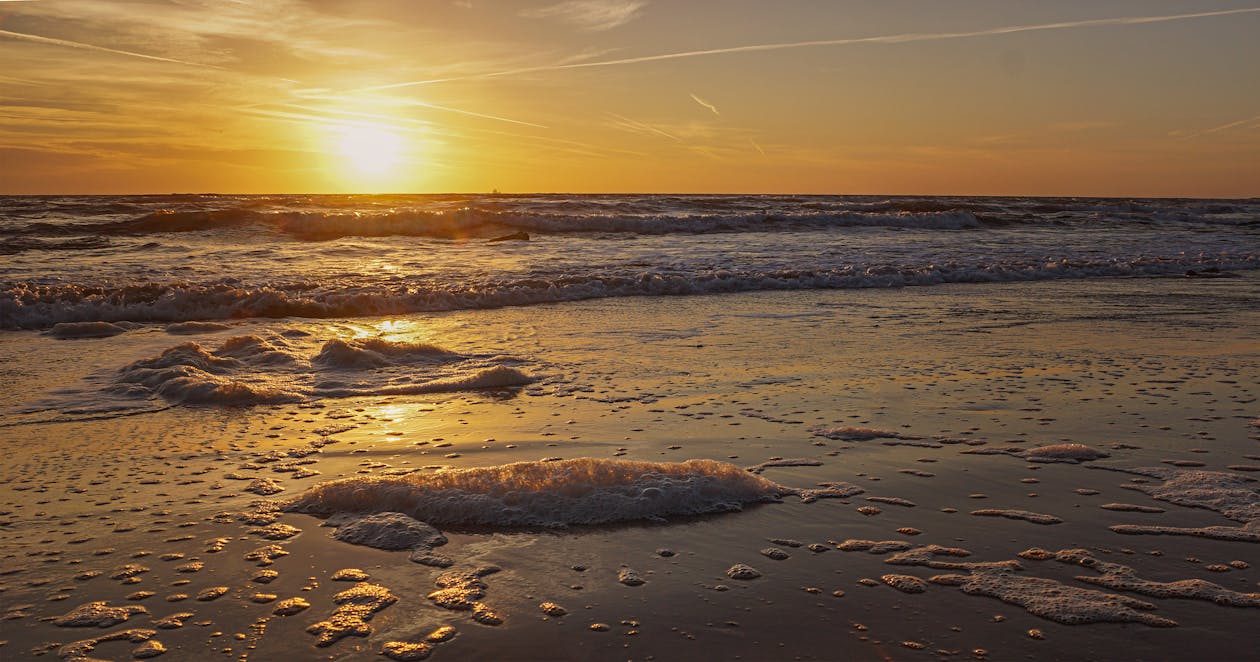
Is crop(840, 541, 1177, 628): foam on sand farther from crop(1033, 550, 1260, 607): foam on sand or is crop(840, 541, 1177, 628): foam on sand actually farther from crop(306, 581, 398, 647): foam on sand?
crop(306, 581, 398, 647): foam on sand

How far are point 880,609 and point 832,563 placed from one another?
45 centimetres

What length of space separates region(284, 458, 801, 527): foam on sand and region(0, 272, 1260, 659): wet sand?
0.11 m

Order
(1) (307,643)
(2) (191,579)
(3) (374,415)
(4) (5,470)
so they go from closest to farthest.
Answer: (1) (307,643), (2) (191,579), (4) (5,470), (3) (374,415)

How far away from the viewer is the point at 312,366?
823 centimetres

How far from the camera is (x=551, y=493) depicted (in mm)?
4449

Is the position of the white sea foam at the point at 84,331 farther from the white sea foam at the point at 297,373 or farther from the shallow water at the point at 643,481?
the white sea foam at the point at 297,373

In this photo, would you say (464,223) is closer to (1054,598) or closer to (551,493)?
(551,493)

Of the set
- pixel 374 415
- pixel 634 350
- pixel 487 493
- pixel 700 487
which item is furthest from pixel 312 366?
pixel 700 487

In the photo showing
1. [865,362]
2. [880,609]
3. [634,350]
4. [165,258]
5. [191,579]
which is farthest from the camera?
[165,258]

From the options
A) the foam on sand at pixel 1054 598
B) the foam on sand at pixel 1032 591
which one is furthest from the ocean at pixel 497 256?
the foam on sand at pixel 1054 598

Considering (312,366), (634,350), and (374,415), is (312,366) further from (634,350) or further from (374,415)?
(634,350)

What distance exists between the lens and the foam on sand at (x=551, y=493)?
4.29m

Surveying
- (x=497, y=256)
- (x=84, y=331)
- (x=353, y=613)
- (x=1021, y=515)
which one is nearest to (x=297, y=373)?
(x=84, y=331)

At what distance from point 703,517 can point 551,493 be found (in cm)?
78
